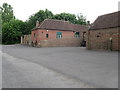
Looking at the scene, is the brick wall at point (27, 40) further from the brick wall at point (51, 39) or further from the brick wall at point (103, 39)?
the brick wall at point (103, 39)

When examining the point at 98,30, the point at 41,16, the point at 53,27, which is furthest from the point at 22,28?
the point at 98,30

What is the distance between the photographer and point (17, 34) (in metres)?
51.3

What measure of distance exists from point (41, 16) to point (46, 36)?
68.9 ft

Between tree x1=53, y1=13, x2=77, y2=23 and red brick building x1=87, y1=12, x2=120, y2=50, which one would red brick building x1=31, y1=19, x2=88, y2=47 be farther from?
tree x1=53, y1=13, x2=77, y2=23

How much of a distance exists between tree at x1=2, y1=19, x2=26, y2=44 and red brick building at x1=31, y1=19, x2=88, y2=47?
1465cm

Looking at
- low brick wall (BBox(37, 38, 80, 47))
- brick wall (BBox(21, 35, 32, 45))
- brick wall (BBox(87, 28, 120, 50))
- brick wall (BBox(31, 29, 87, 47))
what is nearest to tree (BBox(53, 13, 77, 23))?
brick wall (BBox(21, 35, 32, 45))

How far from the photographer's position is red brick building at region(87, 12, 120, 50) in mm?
20953

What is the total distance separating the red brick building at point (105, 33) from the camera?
21.0 metres

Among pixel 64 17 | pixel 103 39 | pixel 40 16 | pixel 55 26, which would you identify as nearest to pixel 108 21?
pixel 103 39

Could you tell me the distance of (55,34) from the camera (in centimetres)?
3812

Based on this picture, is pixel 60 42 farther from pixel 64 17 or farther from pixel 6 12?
pixel 6 12

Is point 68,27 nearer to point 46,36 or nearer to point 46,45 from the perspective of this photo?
point 46,36

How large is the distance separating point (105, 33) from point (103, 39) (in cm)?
109

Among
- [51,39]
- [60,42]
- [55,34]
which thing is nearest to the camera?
[51,39]
